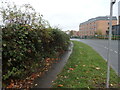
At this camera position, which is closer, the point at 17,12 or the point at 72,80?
the point at 72,80

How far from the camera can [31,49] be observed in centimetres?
295

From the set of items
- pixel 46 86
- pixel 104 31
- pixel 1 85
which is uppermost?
pixel 104 31

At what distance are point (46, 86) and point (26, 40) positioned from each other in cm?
142

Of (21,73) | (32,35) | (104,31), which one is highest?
(104,31)

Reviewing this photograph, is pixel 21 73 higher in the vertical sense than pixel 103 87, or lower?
higher

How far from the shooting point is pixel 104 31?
65.9 metres

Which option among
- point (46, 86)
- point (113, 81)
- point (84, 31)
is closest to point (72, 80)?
point (46, 86)

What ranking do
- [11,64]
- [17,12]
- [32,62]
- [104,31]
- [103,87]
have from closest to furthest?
[11,64], [103,87], [32,62], [17,12], [104,31]

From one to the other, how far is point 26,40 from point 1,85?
1256 millimetres

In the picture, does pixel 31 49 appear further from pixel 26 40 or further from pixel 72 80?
pixel 72 80

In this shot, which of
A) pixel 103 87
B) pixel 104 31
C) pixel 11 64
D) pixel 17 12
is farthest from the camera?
pixel 104 31

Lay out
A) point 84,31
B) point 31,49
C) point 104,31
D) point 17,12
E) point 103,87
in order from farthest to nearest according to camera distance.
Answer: point 84,31
point 104,31
point 17,12
point 31,49
point 103,87

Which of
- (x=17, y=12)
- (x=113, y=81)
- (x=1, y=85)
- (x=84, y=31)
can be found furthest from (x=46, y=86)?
(x=84, y=31)

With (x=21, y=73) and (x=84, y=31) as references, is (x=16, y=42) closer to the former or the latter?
(x=21, y=73)
